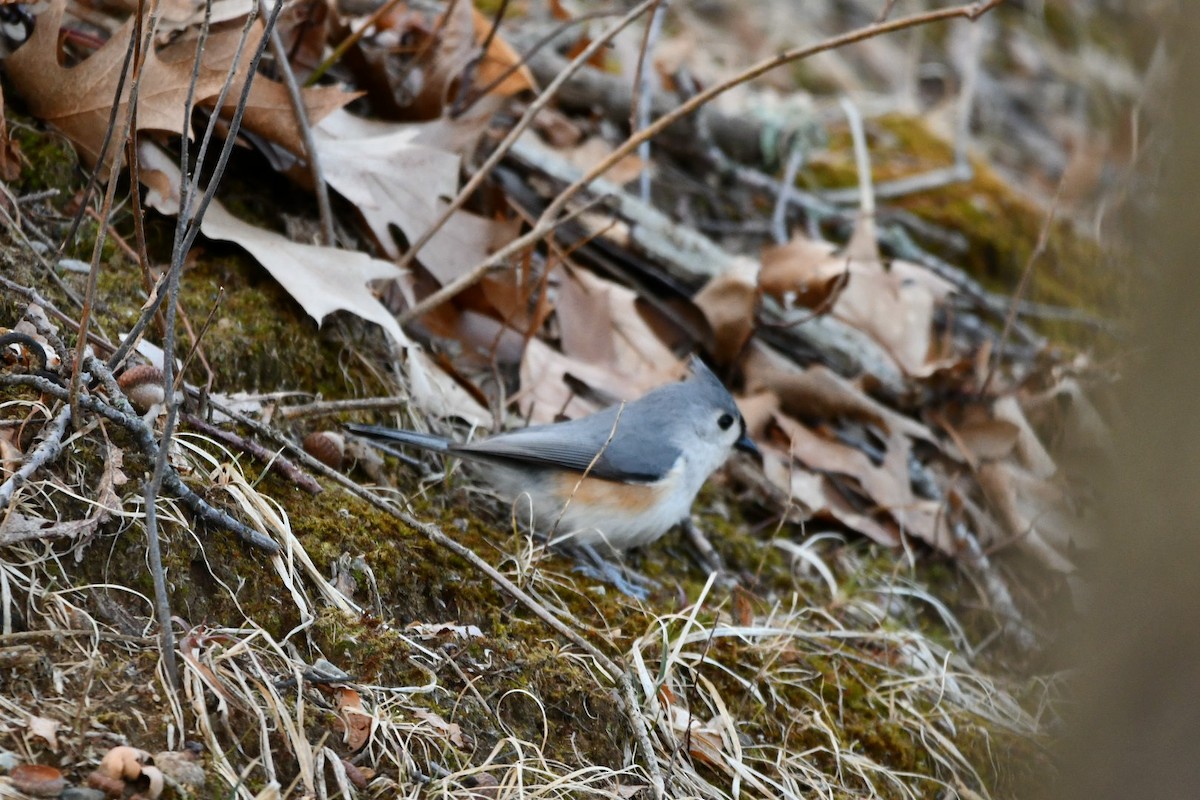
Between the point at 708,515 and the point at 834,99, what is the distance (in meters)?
4.00

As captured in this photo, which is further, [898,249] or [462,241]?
[898,249]

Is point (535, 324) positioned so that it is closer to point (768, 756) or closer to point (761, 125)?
point (768, 756)

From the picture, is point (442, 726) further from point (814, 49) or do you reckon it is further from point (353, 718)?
point (814, 49)

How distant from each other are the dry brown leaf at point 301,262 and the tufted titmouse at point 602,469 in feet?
1.20

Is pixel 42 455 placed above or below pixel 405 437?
above

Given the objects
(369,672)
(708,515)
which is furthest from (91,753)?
(708,515)

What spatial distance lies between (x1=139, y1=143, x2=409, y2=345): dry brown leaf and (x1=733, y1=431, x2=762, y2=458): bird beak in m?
1.39

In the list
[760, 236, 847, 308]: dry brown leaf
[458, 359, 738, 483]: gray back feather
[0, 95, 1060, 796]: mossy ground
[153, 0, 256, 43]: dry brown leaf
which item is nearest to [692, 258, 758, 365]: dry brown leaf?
[760, 236, 847, 308]: dry brown leaf

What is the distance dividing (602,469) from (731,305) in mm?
1193

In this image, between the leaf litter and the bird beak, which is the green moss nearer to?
the leaf litter

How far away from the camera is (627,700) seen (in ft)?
8.61

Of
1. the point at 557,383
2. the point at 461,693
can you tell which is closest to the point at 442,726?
the point at 461,693

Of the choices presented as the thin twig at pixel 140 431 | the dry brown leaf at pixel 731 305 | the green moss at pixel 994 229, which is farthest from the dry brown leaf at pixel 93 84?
the green moss at pixel 994 229

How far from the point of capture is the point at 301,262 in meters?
3.33
